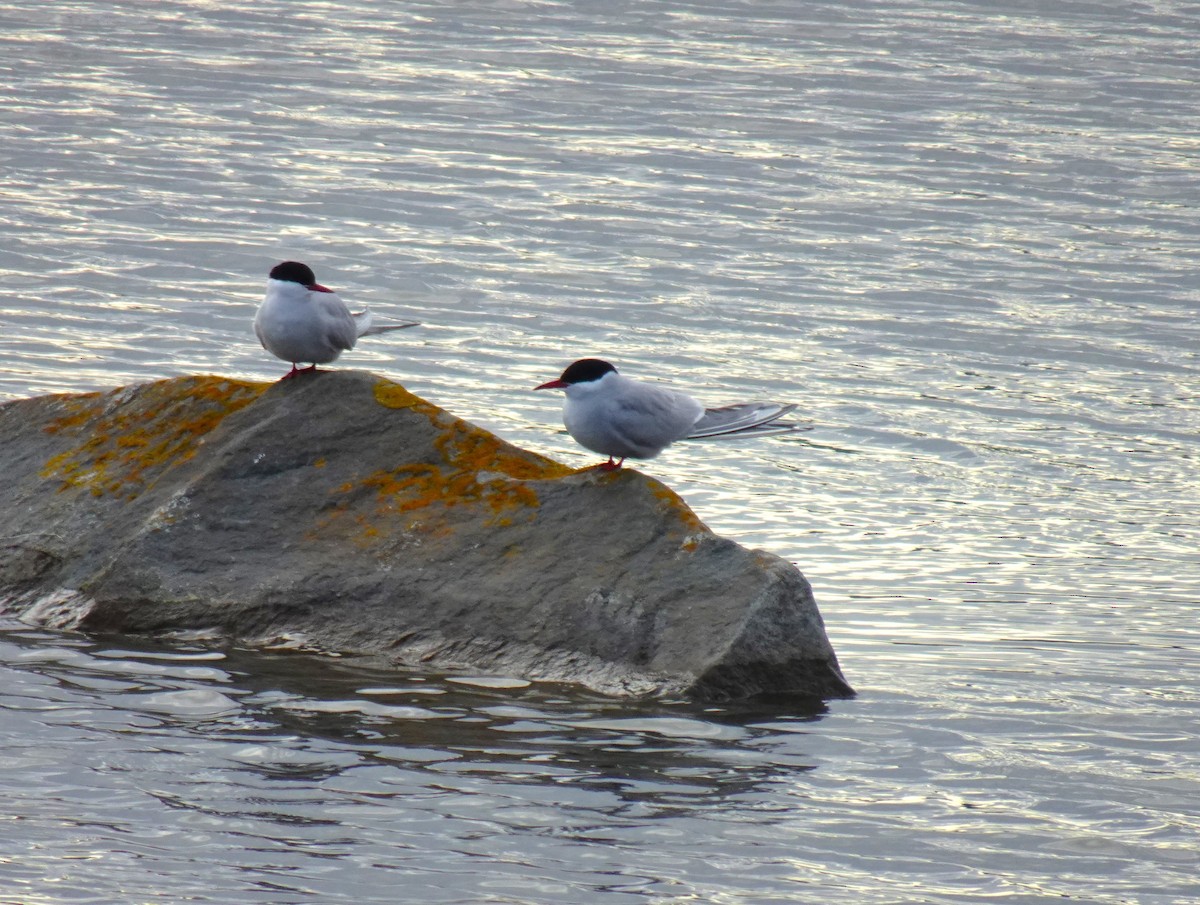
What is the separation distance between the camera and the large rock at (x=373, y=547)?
6.84 meters

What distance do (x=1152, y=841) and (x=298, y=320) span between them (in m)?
4.19

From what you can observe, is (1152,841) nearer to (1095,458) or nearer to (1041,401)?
(1095,458)

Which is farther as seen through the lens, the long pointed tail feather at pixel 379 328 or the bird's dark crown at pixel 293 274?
the long pointed tail feather at pixel 379 328

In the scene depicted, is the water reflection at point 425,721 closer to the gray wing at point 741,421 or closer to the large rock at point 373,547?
the large rock at point 373,547

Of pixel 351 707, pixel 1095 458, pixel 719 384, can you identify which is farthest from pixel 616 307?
pixel 351 707

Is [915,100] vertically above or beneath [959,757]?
above

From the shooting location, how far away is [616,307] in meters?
15.5

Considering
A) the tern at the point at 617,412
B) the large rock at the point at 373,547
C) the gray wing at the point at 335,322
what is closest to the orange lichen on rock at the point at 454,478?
the large rock at the point at 373,547

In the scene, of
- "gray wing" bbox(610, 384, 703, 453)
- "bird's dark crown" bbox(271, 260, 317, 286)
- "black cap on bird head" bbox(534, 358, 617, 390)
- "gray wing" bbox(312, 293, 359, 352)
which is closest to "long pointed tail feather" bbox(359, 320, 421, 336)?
"gray wing" bbox(312, 293, 359, 352)

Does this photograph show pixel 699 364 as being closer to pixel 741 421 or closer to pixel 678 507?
pixel 741 421

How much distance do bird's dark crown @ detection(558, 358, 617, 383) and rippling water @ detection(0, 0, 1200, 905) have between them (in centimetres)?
137

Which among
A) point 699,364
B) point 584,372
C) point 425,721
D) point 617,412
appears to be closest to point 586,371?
point 584,372

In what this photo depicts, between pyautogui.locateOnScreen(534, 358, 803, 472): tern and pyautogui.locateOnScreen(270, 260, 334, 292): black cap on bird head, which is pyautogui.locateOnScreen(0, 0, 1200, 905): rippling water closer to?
pyautogui.locateOnScreen(534, 358, 803, 472): tern

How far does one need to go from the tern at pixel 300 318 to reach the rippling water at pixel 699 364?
57.9 inches
